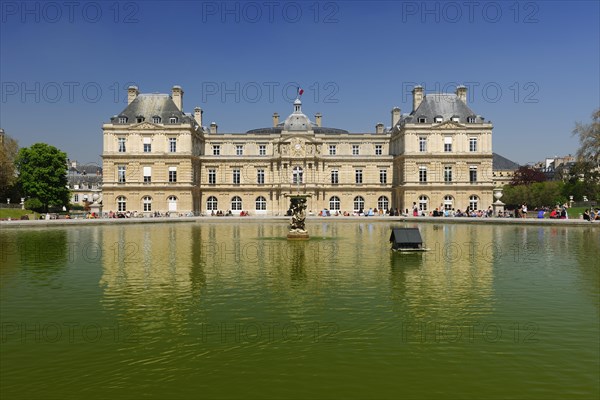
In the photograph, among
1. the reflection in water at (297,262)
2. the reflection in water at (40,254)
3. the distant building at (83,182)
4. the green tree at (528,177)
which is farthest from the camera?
the green tree at (528,177)

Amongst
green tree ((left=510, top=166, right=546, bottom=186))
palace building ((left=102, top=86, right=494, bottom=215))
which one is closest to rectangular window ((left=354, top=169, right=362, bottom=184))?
palace building ((left=102, top=86, right=494, bottom=215))

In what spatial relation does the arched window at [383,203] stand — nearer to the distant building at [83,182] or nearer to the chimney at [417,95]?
the chimney at [417,95]

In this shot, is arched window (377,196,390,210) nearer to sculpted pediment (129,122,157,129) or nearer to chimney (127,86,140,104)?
sculpted pediment (129,122,157,129)

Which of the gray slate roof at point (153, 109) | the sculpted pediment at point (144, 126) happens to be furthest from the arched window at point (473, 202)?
the sculpted pediment at point (144, 126)

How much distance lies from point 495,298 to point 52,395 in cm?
961

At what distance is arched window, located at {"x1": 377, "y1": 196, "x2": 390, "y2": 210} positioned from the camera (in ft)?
208

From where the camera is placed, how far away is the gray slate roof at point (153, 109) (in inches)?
2344

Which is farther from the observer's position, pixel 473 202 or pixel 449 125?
pixel 473 202

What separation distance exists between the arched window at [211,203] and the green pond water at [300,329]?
147 ft

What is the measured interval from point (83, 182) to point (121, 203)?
38.0 meters

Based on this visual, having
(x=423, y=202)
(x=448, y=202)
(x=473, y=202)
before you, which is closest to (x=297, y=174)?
(x=423, y=202)

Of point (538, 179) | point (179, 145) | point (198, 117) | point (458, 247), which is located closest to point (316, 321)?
point (458, 247)

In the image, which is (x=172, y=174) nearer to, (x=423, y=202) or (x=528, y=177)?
(x=423, y=202)

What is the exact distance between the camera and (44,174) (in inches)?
2247
